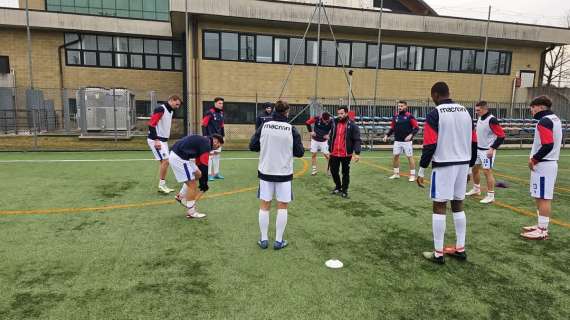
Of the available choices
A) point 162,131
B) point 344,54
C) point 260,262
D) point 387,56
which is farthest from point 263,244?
point 387,56

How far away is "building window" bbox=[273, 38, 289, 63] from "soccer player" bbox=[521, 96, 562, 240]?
667 inches

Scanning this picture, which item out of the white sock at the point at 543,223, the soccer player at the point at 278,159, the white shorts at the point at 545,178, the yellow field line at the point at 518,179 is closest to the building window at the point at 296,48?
the yellow field line at the point at 518,179

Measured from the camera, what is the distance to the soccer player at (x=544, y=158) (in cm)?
516

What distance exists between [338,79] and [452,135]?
18299 millimetres

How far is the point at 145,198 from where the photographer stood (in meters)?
7.34

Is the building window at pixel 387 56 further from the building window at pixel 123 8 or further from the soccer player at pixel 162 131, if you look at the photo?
the soccer player at pixel 162 131

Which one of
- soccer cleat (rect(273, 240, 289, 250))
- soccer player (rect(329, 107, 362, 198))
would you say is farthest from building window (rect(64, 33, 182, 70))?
soccer cleat (rect(273, 240, 289, 250))

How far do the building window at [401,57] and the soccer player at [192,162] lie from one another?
19.2 metres

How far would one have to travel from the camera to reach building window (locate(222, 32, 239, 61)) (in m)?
20.1

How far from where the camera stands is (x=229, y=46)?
20250mm

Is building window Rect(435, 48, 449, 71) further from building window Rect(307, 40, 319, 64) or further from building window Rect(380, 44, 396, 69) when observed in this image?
building window Rect(307, 40, 319, 64)

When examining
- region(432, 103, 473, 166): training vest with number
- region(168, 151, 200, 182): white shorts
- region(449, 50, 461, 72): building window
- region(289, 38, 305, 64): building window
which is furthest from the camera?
region(449, 50, 461, 72): building window

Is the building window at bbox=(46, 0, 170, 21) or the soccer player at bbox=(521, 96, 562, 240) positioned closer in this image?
the soccer player at bbox=(521, 96, 562, 240)

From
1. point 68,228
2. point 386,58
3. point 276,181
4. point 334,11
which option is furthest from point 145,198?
point 386,58
